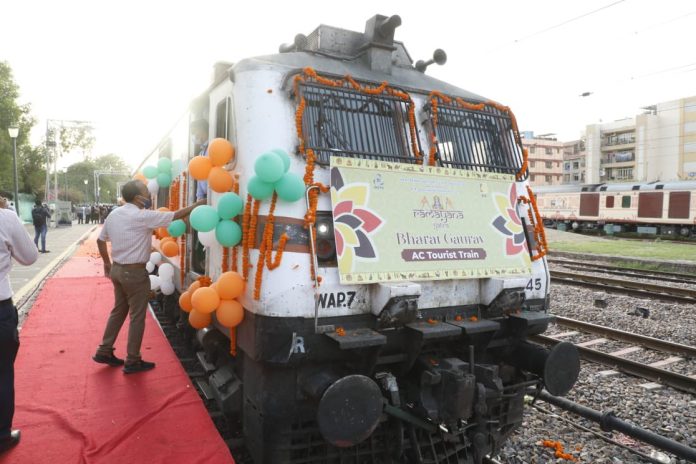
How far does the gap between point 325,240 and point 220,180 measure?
33.6 inches

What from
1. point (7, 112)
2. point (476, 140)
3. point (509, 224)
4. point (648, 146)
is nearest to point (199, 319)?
point (509, 224)

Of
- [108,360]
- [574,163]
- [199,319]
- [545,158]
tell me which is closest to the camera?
[199,319]

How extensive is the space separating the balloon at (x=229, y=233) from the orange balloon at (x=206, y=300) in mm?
329

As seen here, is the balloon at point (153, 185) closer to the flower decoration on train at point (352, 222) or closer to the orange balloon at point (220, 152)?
the orange balloon at point (220, 152)

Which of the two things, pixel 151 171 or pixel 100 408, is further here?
pixel 151 171

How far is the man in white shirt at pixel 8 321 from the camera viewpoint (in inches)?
135

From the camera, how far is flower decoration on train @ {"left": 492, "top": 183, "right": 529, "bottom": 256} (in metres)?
3.88

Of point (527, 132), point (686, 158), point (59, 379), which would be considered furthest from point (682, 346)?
point (527, 132)

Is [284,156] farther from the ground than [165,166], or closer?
closer

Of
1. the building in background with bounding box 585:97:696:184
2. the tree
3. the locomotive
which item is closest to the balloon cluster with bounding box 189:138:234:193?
the locomotive

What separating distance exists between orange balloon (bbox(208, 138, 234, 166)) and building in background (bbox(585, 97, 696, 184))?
202 feet

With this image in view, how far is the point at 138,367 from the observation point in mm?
4863

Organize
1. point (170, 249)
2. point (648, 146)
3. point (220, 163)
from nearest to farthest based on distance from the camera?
point (220, 163) < point (170, 249) < point (648, 146)

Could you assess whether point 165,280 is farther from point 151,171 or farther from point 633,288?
point 633,288
